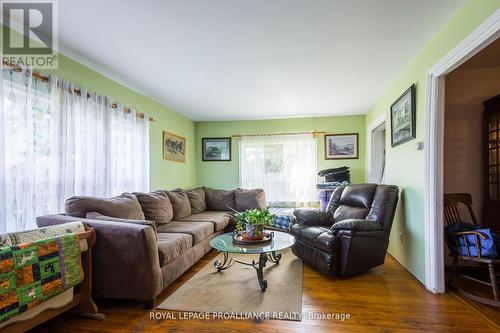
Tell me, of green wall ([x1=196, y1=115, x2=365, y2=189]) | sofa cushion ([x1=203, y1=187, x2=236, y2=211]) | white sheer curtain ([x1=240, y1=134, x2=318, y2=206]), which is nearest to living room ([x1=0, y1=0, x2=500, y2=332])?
sofa cushion ([x1=203, y1=187, x2=236, y2=211])

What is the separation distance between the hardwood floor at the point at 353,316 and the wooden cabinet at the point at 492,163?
1177 millimetres

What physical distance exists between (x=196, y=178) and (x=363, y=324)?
4.41 m

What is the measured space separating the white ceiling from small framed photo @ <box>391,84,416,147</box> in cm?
37

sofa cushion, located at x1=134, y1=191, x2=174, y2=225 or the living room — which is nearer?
the living room

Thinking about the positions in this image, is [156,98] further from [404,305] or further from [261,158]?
[404,305]

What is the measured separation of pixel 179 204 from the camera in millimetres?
3828

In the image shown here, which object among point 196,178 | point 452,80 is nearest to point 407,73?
point 452,80

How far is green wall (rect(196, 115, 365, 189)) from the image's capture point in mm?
5027

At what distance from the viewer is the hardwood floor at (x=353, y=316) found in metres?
1.81

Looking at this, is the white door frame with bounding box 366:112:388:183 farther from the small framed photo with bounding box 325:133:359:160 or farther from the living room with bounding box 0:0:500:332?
the living room with bounding box 0:0:500:332

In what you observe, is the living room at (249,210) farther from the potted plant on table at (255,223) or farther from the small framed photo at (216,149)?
the small framed photo at (216,149)

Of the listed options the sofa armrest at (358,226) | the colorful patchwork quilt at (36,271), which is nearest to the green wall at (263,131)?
the sofa armrest at (358,226)

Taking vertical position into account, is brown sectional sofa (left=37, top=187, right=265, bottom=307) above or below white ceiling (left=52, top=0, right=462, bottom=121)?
below

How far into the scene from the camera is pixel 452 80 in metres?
2.89
